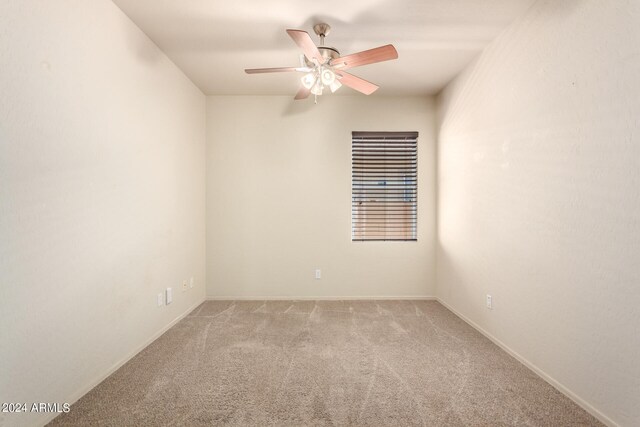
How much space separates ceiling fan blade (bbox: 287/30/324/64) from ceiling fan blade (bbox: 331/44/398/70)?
0.49ft

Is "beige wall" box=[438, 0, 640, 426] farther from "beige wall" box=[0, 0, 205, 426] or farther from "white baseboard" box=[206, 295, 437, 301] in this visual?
"beige wall" box=[0, 0, 205, 426]

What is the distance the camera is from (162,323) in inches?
111

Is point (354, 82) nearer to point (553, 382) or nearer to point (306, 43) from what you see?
point (306, 43)

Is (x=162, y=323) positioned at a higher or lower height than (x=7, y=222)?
lower

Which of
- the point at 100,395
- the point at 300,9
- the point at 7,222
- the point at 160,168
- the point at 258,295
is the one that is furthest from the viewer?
the point at 258,295

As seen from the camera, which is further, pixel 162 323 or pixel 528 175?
pixel 162 323

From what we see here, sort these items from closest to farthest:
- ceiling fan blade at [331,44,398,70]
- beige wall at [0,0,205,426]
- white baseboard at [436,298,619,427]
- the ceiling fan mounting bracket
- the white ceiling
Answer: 1. beige wall at [0,0,205,426]
2. white baseboard at [436,298,619,427]
3. ceiling fan blade at [331,44,398,70]
4. the white ceiling
5. the ceiling fan mounting bracket

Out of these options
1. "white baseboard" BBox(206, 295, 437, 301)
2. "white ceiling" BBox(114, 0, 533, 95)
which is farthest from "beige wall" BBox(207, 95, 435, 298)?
"white ceiling" BBox(114, 0, 533, 95)

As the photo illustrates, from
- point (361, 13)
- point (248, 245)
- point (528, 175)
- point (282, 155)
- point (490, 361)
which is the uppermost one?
point (361, 13)

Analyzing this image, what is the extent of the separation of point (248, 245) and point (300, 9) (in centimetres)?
268

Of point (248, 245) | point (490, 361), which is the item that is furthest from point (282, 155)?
point (490, 361)

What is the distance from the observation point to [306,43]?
1.93 metres

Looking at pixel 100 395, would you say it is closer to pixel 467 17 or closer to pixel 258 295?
pixel 258 295

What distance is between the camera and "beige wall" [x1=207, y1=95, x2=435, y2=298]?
3.86 m
